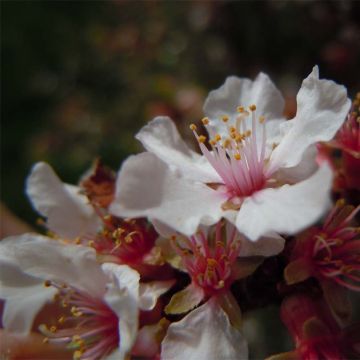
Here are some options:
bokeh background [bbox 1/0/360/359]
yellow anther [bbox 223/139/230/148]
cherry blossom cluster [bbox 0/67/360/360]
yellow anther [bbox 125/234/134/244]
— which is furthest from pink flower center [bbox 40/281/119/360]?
bokeh background [bbox 1/0/360/359]

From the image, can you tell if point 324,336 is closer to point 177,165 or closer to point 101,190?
point 177,165

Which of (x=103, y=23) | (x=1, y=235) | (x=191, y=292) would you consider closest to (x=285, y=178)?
(x=191, y=292)

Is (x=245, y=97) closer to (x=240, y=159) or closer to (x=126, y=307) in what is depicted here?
(x=240, y=159)

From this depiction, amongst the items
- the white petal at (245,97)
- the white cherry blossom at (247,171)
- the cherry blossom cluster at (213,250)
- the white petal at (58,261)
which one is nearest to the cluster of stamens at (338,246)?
the cherry blossom cluster at (213,250)

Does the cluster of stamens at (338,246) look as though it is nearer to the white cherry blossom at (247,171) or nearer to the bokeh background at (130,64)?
the white cherry blossom at (247,171)

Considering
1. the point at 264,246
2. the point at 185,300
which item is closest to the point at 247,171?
the point at 264,246

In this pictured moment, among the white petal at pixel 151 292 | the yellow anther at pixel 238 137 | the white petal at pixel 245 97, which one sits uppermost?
the white petal at pixel 245 97

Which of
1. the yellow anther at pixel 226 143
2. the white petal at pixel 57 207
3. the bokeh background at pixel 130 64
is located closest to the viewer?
the yellow anther at pixel 226 143

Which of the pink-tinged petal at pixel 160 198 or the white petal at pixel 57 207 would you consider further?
the white petal at pixel 57 207
